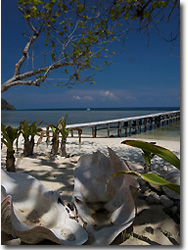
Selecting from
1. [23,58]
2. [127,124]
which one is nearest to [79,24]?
[23,58]

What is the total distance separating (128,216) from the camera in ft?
3.31

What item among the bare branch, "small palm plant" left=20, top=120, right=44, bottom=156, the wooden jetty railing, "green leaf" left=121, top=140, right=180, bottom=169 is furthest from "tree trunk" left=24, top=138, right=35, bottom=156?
the wooden jetty railing

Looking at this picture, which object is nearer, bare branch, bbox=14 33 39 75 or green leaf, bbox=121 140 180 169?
green leaf, bbox=121 140 180 169

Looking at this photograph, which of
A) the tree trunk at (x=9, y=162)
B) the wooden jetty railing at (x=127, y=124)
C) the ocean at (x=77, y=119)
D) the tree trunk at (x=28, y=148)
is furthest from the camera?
the ocean at (x=77, y=119)

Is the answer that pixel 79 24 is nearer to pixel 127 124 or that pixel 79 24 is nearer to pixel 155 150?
pixel 155 150

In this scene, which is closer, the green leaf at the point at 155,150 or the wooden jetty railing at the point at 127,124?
the green leaf at the point at 155,150

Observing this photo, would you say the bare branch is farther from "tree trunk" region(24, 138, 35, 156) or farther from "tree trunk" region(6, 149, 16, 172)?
"tree trunk" region(6, 149, 16, 172)

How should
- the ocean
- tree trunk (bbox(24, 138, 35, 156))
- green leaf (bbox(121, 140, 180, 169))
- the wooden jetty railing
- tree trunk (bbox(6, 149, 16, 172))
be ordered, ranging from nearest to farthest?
1. green leaf (bbox(121, 140, 180, 169))
2. tree trunk (bbox(6, 149, 16, 172))
3. tree trunk (bbox(24, 138, 35, 156))
4. the wooden jetty railing
5. the ocean

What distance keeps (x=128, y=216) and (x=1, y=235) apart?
2.25 feet

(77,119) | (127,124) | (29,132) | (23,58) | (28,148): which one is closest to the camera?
(29,132)

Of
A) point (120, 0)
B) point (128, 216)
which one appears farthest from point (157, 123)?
point (128, 216)

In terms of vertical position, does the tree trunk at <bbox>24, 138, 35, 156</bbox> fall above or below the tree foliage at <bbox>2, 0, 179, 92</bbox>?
below

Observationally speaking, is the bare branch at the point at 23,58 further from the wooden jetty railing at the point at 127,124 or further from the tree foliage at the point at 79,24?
the wooden jetty railing at the point at 127,124

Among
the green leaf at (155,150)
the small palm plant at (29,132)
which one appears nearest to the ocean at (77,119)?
the small palm plant at (29,132)
